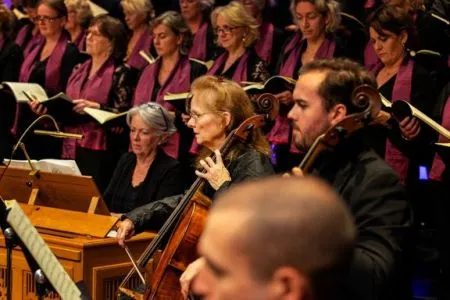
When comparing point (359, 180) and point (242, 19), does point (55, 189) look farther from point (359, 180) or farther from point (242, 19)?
point (359, 180)

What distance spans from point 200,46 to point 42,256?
4.26 meters

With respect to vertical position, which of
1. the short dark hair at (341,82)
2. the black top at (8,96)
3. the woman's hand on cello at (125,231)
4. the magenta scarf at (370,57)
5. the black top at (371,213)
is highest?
the short dark hair at (341,82)

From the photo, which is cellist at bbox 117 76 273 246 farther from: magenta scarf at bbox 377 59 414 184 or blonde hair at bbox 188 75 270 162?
magenta scarf at bbox 377 59 414 184

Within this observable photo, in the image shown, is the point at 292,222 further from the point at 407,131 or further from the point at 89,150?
the point at 89,150

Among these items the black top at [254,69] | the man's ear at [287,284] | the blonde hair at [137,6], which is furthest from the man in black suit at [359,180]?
the blonde hair at [137,6]

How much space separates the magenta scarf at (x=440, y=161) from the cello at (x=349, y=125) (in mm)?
2016

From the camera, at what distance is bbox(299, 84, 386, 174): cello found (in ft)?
8.82

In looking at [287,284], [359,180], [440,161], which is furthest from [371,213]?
[440,161]

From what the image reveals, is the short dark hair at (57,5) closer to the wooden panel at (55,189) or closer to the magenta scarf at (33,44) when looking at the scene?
the magenta scarf at (33,44)

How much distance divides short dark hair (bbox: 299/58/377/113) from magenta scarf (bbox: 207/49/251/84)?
116 inches

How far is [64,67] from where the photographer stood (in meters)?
6.91

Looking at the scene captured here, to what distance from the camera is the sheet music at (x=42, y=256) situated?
2.60 m

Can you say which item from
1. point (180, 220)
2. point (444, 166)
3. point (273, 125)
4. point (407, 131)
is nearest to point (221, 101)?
point (180, 220)

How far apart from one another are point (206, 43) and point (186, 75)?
2.07 ft
